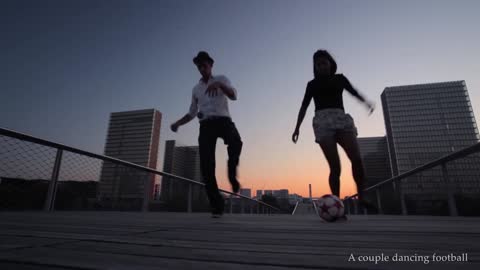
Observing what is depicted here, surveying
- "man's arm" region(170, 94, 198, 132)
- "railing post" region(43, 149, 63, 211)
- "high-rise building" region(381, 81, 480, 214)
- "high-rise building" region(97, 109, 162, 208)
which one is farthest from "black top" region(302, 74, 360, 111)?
"high-rise building" region(97, 109, 162, 208)

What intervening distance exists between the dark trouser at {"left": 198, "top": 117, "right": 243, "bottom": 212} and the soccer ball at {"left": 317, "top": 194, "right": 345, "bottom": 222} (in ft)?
3.17

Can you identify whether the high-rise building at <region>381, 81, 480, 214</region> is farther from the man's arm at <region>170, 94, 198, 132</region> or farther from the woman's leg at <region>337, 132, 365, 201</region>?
the man's arm at <region>170, 94, 198, 132</region>

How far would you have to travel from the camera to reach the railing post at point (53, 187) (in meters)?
3.05

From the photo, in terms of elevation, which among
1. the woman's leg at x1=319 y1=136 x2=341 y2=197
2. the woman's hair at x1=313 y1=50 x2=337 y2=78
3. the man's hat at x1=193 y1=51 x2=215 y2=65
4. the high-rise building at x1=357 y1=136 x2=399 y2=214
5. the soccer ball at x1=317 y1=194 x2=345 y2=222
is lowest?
the soccer ball at x1=317 y1=194 x2=345 y2=222

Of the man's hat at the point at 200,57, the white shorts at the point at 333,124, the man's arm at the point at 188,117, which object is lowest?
the white shorts at the point at 333,124

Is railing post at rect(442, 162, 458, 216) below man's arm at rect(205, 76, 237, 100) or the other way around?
below

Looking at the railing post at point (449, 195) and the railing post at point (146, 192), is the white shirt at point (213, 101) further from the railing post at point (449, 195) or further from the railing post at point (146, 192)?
the railing post at point (449, 195)

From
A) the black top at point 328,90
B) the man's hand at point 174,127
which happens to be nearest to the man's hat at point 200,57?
the man's hand at point 174,127

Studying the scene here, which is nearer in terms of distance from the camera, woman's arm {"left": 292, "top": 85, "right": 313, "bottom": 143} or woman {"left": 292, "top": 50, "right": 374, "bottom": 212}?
woman {"left": 292, "top": 50, "right": 374, "bottom": 212}

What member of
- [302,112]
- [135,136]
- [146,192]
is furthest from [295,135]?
[135,136]

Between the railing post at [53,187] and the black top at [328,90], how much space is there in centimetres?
326

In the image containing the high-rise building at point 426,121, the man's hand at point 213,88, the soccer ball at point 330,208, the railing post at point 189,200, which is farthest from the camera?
the high-rise building at point 426,121

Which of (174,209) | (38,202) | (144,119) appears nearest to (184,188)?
(174,209)

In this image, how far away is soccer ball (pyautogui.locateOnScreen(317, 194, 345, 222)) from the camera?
1.86m
